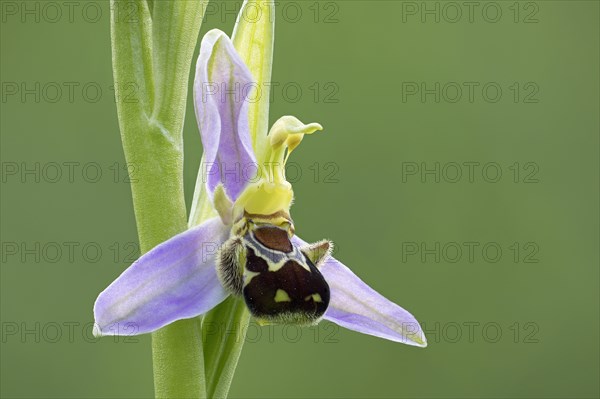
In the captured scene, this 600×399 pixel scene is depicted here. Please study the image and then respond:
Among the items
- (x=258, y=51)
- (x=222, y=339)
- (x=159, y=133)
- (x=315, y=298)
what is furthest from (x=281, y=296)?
(x=258, y=51)

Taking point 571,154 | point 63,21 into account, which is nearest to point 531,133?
point 571,154

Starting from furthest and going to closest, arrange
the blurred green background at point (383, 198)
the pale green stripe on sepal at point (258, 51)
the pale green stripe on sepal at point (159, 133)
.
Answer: the blurred green background at point (383, 198) < the pale green stripe on sepal at point (258, 51) < the pale green stripe on sepal at point (159, 133)

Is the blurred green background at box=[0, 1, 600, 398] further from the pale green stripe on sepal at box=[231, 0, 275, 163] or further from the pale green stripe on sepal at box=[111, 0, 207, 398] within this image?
the pale green stripe on sepal at box=[111, 0, 207, 398]

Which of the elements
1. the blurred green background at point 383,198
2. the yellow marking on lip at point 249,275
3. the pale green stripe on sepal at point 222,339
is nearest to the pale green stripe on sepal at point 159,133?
the pale green stripe on sepal at point 222,339

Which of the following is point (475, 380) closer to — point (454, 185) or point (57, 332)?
point (454, 185)

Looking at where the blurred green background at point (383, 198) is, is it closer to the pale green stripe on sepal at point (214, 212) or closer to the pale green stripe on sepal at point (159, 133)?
the pale green stripe on sepal at point (214, 212)

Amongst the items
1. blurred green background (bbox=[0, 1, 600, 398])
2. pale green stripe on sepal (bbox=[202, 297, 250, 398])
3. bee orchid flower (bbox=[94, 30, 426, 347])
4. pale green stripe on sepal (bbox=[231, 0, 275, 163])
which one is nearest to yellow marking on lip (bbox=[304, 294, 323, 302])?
bee orchid flower (bbox=[94, 30, 426, 347])

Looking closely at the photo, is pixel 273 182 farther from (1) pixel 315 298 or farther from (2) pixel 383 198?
(2) pixel 383 198
